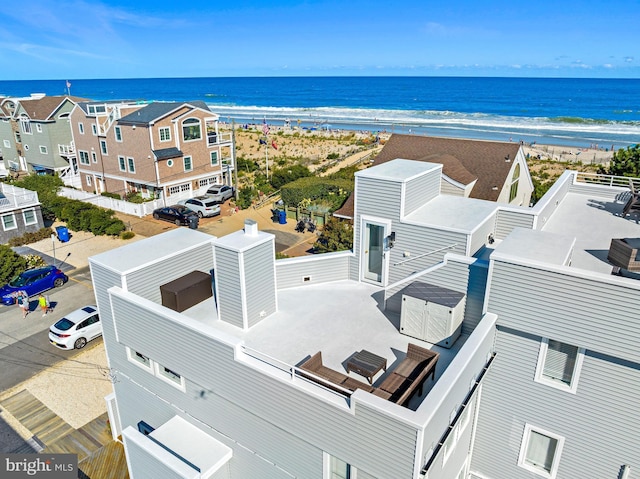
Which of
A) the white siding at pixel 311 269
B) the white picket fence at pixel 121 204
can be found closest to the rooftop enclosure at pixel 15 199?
the white picket fence at pixel 121 204

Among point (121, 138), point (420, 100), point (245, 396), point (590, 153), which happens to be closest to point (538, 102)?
point (420, 100)

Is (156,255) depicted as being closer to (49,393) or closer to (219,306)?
(219,306)

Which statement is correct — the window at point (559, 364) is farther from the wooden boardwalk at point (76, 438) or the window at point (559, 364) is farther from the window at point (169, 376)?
the wooden boardwalk at point (76, 438)

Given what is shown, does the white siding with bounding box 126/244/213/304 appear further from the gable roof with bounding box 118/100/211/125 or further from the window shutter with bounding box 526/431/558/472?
the gable roof with bounding box 118/100/211/125

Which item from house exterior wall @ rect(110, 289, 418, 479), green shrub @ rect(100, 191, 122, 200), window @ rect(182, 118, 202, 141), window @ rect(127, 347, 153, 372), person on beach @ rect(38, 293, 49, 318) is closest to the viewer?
house exterior wall @ rect(110, 289, 418, 479)

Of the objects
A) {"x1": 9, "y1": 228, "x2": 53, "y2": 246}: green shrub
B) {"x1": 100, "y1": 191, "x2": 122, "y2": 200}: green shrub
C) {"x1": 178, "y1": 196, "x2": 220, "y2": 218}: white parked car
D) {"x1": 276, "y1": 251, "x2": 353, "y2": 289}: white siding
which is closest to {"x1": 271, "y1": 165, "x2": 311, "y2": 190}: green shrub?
{"x1": 178, "y1": 196, "x2": 220, "y2": 218}: white parked car

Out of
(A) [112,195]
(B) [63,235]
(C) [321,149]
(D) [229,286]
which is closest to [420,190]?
(D) [229,286]
